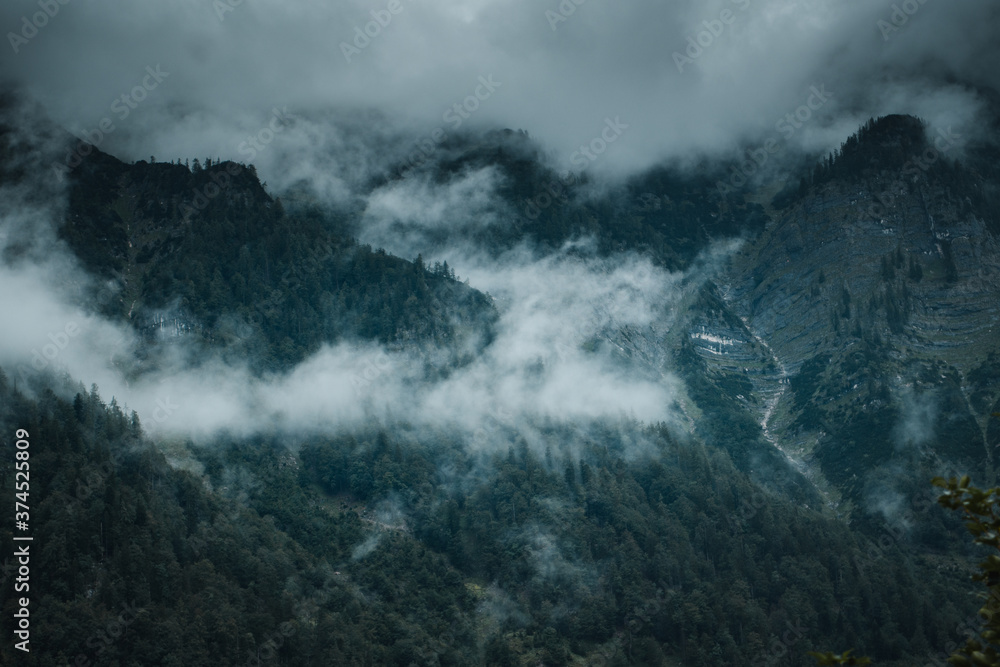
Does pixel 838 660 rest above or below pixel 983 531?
below

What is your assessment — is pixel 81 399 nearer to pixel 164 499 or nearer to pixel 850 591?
pixel 164 499

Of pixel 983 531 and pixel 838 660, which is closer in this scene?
pixel 838 660

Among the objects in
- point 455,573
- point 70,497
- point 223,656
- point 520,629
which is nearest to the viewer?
point 223,656

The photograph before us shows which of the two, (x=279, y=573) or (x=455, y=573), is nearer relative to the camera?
(x=279, y=573)

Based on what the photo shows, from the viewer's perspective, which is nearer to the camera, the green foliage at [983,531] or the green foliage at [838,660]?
the green foliage at [983,531]

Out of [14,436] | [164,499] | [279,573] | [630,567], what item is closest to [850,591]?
[630,567]

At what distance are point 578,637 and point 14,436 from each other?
381ft

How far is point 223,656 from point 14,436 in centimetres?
6105

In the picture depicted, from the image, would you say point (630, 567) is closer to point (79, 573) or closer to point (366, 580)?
point (366, 580)

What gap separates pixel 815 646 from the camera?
183 meters

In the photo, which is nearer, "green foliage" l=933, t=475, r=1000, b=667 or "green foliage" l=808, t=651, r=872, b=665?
"green foliage" l=933, t=475, r=1000, b=667

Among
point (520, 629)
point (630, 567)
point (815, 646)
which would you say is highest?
point (630, 567)

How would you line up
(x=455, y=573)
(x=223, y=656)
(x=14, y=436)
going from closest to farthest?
1. (x=223, y=656)
2. (x=14, y=436)
3. (x=455, y=573)

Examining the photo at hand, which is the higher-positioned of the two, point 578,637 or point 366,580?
point 366,580
